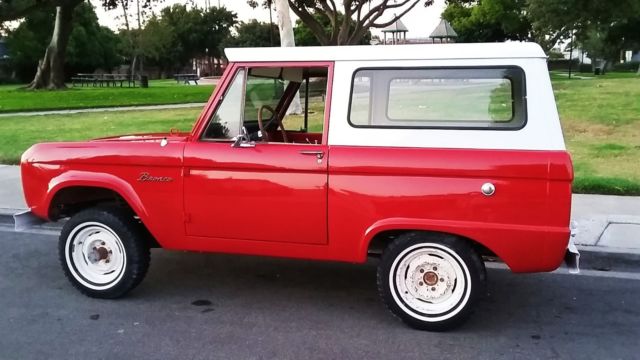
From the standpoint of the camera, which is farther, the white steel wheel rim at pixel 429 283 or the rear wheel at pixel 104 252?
the rear wheel at pixel 104 252

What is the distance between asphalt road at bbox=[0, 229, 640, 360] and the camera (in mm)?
4141

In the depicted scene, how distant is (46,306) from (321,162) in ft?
7.86

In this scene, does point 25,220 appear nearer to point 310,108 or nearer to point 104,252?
point 104,252

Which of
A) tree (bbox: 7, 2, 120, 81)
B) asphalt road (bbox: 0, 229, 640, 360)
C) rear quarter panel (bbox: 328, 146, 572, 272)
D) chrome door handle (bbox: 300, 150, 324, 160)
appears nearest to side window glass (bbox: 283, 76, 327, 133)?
chrome door handle (bbox: 300, 150, 324, 160)

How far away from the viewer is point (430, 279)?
4.40m

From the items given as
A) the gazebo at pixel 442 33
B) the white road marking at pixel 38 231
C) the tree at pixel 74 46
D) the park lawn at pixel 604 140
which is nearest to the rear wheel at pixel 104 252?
the white road marking at pixel 38 231

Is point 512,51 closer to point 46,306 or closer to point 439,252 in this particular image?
point 439,252

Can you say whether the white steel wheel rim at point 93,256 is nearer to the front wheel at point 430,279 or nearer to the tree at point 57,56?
the front wheel at point 430,279

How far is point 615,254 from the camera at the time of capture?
592 centimetres

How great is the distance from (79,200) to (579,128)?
11.0 meters

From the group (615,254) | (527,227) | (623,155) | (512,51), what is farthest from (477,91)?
(623,155)

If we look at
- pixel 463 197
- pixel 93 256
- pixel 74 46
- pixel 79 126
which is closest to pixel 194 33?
pixel 74 46

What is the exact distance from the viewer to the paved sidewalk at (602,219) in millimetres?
6137

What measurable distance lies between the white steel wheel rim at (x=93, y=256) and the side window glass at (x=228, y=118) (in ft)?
3.85
